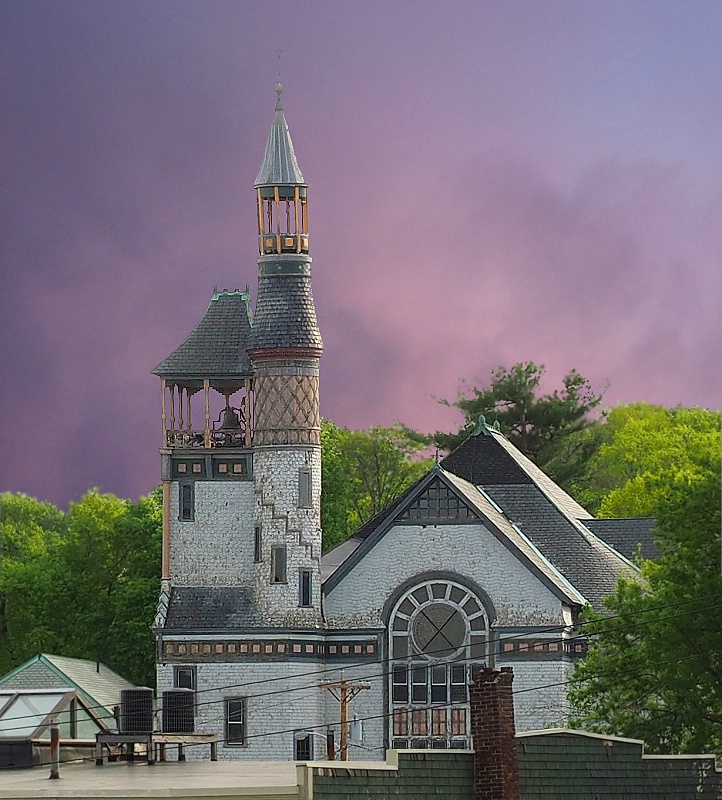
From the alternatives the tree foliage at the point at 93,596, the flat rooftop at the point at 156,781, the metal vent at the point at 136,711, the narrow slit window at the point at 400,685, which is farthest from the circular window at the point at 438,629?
the flat rooftop at the point at 156,781

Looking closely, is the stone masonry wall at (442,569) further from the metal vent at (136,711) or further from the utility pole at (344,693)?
the metal vent at (136,711)

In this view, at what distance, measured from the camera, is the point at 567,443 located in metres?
98.4

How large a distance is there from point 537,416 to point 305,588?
35.3m

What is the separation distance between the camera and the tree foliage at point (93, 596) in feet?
254

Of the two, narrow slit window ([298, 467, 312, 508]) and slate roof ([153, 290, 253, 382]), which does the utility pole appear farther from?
slate roof ([153, 290, 253, 382])

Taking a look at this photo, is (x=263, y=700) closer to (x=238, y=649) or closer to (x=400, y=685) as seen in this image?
(x=238, y=649)

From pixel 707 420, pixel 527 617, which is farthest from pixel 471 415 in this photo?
pixel 527 617

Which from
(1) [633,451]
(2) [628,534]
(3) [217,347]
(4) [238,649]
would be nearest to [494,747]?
(4) [238,649]

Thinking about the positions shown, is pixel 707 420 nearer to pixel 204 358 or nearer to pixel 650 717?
pixel 204 358

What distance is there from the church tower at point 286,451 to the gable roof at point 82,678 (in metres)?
5.35

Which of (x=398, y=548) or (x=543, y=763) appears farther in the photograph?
(x=398, y=548)

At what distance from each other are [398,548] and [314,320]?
6610 millimetres

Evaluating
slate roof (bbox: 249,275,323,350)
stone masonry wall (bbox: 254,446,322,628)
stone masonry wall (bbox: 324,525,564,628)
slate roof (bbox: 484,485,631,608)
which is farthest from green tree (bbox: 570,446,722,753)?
slate roof (bbox: 249,275,323,350)

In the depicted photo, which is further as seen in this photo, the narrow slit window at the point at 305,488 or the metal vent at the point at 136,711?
the narrow slit window at the point at 305,488
